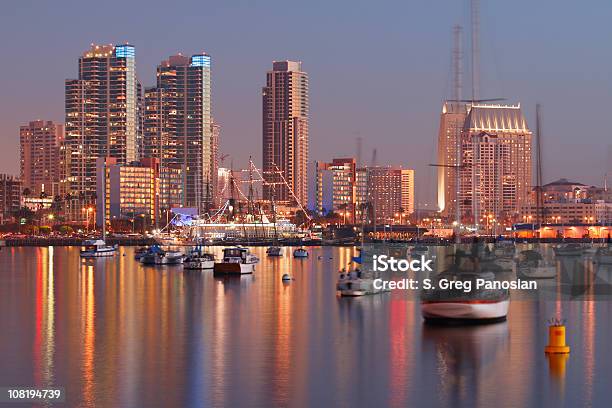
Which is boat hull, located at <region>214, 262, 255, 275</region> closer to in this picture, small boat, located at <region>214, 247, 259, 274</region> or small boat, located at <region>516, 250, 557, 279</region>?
Result: small boat, located at <region>214, 247, 259, 274</region>

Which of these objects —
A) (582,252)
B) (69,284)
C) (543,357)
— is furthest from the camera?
(582,252)

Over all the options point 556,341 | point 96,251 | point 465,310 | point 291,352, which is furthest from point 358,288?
point 96,251

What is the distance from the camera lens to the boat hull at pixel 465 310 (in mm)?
42375

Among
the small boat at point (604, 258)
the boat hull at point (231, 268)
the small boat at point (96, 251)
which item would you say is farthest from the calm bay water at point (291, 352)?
the small boat at point (96, 251)

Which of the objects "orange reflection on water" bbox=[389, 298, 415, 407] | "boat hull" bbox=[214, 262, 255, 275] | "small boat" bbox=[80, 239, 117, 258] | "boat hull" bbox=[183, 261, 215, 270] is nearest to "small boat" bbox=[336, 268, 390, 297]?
"orange reflection on water" bbox=[389, 298, 415, 407]

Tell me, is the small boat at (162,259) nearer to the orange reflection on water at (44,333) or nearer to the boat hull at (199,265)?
the boat hull at (199,265)

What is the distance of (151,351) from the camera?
3841cm

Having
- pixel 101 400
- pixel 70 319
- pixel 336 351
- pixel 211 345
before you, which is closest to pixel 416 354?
pixel 336 351

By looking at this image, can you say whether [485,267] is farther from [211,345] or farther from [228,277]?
[228,277]

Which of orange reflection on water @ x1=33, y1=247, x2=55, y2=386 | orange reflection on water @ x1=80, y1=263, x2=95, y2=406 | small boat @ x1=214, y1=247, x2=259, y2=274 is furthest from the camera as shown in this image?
small boat @ x1=214, y1=247, x2=259, y2=274

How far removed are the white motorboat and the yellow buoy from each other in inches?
186

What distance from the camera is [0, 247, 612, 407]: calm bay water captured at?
3041 centimetres

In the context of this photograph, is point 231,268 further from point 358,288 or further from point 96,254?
point 96,254

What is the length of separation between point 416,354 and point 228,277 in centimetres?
4487
